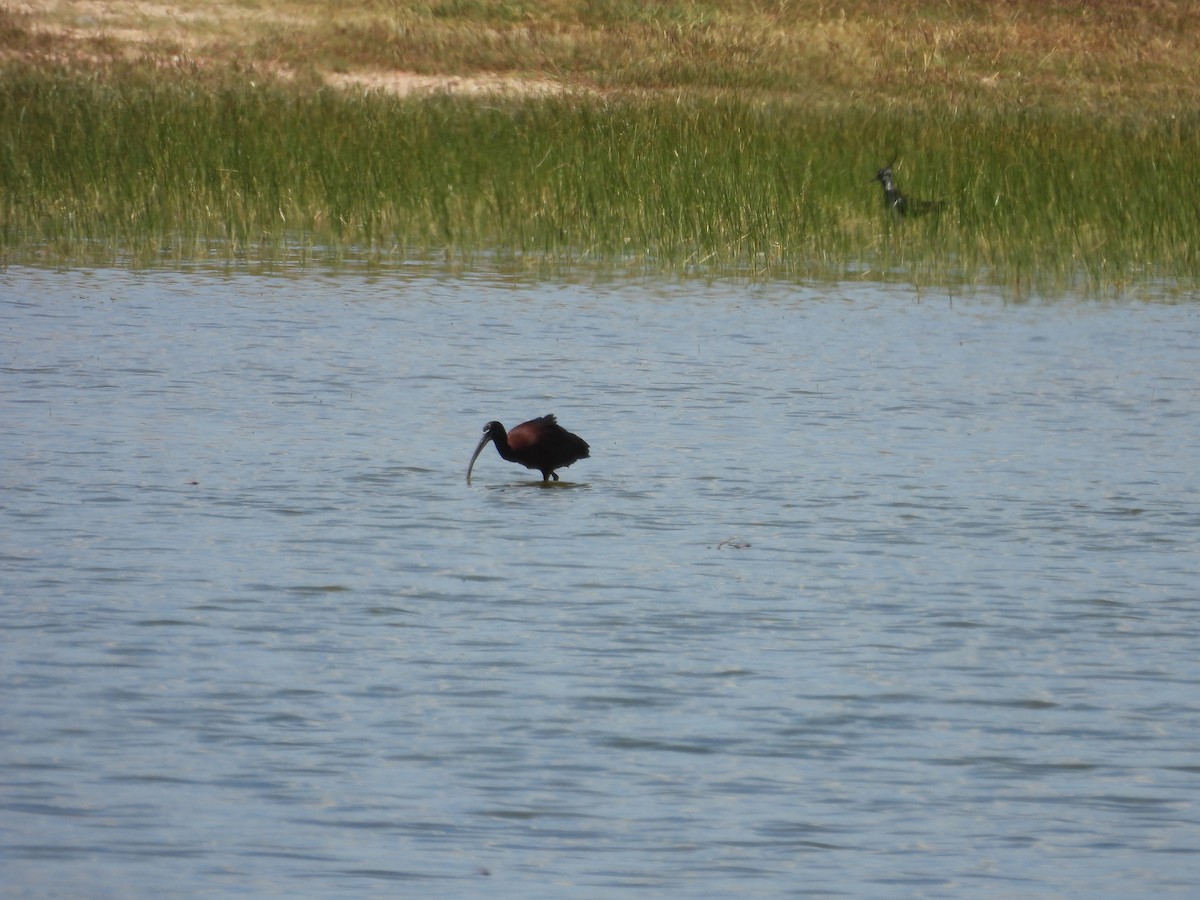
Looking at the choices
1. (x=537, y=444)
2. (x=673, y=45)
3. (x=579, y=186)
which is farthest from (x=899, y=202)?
(x=673, y=45)

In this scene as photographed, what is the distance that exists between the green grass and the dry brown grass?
42.1 ft

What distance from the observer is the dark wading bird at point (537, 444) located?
9117 millimetres

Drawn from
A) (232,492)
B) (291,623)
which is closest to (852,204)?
(232,492)

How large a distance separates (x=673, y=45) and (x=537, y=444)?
2869 cm

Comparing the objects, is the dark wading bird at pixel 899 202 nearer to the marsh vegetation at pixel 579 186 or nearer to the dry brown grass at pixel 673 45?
the marsh vegetation at pixel 579 186

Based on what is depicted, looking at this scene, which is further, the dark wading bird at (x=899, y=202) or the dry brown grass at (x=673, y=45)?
the dry brown grass at (x=673, y=45)

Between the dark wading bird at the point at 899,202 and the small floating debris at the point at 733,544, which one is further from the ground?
Result: the dark wading bird at the point at 899,202

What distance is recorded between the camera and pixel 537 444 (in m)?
9.12

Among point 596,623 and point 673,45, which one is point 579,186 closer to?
point 596,623

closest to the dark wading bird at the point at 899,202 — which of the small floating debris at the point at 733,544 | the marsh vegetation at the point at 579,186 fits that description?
the marsh vegetation at the point at 579,186

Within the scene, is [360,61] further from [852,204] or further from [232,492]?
[232,492]

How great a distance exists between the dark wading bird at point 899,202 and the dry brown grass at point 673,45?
14.2 m

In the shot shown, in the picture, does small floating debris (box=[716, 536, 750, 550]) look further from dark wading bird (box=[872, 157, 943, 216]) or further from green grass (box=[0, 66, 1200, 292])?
dark wading bird (box=[872, 157, 943, 216])

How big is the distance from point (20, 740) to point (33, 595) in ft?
5.03
